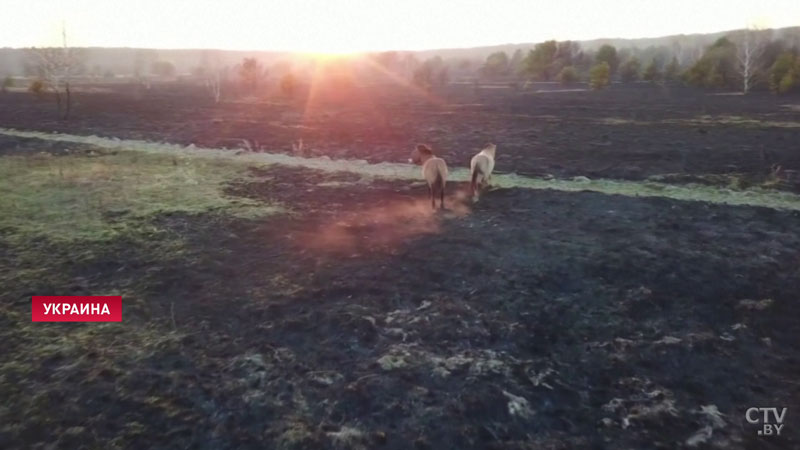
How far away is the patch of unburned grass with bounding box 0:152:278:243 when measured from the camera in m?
11.1

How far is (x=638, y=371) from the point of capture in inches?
234

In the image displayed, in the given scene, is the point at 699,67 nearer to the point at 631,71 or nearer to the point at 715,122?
the point at 631,71

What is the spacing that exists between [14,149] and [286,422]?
20.7m

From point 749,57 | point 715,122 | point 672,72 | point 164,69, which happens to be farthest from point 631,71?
point 164,69

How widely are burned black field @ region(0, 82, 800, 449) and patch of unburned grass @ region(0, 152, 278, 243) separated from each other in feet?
0.38

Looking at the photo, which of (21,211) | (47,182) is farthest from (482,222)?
(47,182)

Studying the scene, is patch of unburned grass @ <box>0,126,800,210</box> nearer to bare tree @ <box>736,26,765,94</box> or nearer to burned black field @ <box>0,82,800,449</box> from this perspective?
burned black field @ <box>0,82,800,449</box>

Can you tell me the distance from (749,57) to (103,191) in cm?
6299
